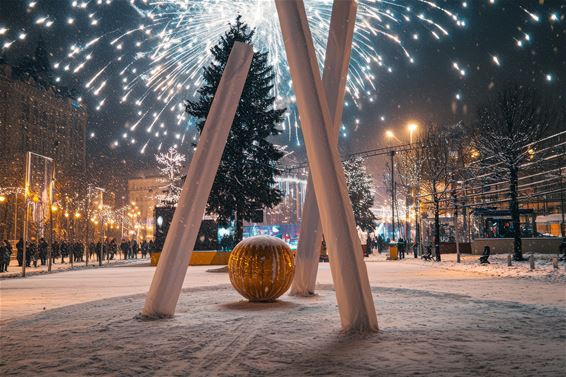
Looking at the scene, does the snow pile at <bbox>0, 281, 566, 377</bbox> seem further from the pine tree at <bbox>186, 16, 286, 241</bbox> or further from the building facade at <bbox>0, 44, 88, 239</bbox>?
the building facade at <bbox>0, 44, 88, 239</bbox>

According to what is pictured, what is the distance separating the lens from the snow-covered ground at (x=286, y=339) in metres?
5.29

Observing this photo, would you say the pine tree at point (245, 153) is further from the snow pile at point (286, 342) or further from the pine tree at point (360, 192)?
the pine tree at point (360, 192)

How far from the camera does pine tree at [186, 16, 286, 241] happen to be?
30016mm

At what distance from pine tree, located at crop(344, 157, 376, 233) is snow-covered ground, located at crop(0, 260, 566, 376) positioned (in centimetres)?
5085

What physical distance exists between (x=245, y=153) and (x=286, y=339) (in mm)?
24221

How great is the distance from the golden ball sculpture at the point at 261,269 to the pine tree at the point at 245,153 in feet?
62.4

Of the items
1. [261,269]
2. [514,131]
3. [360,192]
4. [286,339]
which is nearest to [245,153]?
[514,131]

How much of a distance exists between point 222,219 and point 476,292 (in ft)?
64.7

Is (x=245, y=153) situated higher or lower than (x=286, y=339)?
higher

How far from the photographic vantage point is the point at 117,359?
577 centimetres

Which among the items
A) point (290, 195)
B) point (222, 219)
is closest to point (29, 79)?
point (290, 195)

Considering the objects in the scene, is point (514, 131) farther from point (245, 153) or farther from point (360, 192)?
point (360, 192)

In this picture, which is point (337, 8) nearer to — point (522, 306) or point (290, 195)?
point (522, 306)

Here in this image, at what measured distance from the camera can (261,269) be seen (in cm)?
1077
